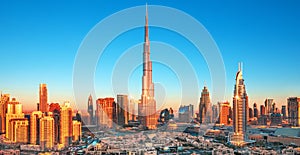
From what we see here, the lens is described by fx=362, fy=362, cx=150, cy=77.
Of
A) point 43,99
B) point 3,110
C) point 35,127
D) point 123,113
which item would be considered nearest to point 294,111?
point 123,113

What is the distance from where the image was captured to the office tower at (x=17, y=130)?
744 cm

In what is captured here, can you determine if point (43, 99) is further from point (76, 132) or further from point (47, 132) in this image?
point (76, 132)

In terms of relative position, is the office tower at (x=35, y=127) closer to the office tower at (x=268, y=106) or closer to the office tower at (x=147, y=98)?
the office tower at (x=147, y=98)

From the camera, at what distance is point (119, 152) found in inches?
235

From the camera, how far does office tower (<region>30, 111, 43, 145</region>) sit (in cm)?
736

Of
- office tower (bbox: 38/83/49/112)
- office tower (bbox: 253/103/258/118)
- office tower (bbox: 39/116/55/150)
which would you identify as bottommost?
office tower (bbox: 39/116/55/150)

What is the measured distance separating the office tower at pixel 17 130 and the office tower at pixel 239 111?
15.8ft

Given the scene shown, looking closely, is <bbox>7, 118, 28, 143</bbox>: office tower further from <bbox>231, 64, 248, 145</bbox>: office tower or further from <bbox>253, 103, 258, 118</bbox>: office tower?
<bbox>253, 103, 258, 118</bbox>: office tower

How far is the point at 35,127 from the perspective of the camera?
25.1 feet

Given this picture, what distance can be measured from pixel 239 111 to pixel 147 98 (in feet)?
15.8

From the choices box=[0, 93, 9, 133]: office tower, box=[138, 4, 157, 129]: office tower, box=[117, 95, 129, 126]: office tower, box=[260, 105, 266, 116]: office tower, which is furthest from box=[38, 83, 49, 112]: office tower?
box=[260, 105, 266, 116]: office tower

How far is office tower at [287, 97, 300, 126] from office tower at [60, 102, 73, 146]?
5904 millimetres

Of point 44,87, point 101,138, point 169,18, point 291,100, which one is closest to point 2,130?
point 44,87

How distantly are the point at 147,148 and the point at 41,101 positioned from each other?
274 cm
